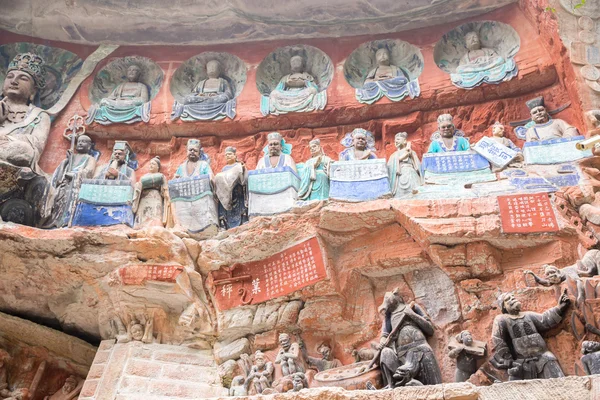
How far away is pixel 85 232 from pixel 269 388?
2.78 meters

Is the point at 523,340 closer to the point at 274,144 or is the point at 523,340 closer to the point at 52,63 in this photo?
the point at 274,144

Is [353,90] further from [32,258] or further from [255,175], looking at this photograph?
[32,258]

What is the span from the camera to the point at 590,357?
723cm

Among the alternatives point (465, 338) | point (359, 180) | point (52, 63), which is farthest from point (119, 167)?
point (465, 338)

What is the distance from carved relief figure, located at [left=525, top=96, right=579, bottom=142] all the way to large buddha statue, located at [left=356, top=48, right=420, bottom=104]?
163cm

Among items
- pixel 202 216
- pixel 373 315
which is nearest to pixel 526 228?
pixel 373 315

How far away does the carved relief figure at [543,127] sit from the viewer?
9.79 metres

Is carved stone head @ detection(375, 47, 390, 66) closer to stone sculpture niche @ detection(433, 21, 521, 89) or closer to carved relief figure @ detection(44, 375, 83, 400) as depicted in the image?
stone sculpture niche @ detection(433, 21, 521, 89)

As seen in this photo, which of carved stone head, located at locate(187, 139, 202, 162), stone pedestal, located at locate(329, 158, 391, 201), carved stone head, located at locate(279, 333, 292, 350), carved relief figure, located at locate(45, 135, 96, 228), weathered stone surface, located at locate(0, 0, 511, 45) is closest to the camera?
carved stone head, located at locate(279, 333, 292, 350)

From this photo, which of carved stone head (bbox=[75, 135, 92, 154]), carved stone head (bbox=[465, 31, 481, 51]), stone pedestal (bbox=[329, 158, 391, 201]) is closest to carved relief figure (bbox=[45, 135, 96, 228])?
carved stone head (bbox=[75, 135, 92, 154])

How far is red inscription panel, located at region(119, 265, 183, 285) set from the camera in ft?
29.0

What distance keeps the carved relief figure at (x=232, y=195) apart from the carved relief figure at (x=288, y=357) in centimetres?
177

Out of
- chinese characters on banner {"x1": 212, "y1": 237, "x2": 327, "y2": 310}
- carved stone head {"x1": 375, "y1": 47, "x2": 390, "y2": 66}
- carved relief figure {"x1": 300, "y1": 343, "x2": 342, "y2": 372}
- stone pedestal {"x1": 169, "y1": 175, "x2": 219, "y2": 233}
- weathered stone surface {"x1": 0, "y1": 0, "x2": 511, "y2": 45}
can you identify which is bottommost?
carved relief figure {"x1": 300, "y1": 343, "x2": 342, "y2": 372}

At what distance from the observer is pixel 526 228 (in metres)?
8.40
